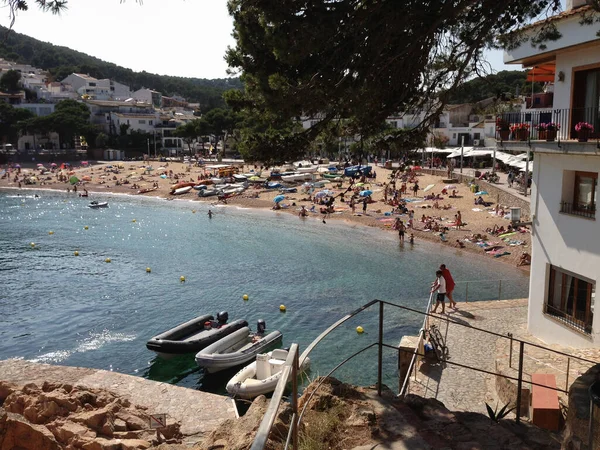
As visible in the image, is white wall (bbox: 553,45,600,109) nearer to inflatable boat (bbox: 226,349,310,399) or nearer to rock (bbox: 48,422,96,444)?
inflatable boat (bbox: 226,349,310,399)

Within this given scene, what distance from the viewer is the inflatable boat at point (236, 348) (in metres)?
18.1

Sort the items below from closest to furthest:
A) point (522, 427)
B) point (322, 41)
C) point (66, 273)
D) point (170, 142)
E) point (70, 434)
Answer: point (522, 427)
point (322, 41)
point (70, 434)
point (66, 273)
point (170, 142)

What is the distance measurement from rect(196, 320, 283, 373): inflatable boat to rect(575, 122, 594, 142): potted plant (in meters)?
12.0

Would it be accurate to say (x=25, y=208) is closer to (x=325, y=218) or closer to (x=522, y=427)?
(x=325, y=218)

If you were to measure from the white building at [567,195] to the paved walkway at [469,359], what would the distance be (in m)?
1.39

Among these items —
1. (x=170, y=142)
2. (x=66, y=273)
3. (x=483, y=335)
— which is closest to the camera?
(x=483, y=335)

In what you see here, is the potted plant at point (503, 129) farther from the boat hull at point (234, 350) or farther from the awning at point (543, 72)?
the boat hull at point (234, 350)

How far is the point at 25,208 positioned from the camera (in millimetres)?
57938

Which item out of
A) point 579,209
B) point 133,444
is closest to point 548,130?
point 579,209

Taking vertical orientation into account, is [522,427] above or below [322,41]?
below

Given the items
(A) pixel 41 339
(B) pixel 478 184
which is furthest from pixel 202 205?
(A) pixel 41 339

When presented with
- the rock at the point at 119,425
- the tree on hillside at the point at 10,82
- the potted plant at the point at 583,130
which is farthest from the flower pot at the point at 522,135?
the tree on hillside at the point at 10,82

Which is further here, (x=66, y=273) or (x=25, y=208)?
(x=25, y=208)

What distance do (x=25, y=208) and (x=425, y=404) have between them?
59153mm
